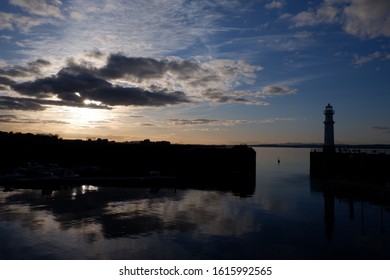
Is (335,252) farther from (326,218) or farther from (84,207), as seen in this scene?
(84,207)

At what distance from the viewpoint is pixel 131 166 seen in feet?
266

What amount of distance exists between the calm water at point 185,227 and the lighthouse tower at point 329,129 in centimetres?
2383

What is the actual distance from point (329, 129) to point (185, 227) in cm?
4569

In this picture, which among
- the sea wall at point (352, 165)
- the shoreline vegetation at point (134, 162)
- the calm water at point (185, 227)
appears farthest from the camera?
the shoreline vegetation at point (134, 162)

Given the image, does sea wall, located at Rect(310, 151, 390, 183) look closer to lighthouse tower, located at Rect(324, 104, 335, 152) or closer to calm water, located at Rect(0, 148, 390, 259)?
lighthouse tower, located at Rect(324, 104, 335, 152)

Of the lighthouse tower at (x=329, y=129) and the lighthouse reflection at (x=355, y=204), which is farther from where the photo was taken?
the lighthouse tower at (x=329, y=129)

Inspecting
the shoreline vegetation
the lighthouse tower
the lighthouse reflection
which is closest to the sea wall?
the lighthouse tower

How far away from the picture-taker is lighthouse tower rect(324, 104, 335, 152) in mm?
61375

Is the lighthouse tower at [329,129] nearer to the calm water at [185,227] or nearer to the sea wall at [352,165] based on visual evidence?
the sea wall at [352,165]

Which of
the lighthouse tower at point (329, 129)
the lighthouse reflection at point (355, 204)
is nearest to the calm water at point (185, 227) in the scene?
the lighthouse reflection at point (355, 204)

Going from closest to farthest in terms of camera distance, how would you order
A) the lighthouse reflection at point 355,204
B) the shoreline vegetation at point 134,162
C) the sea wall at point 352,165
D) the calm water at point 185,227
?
the calm water at point 185,227 < the lighthouse reflection at point 355,204 < the sea wall at point 352,165 < the shoreline vegetation at point 134,162

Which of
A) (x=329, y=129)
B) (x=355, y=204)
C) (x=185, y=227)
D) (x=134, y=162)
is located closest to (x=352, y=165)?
(x=329, y=129)

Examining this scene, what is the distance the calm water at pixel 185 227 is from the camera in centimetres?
1955
